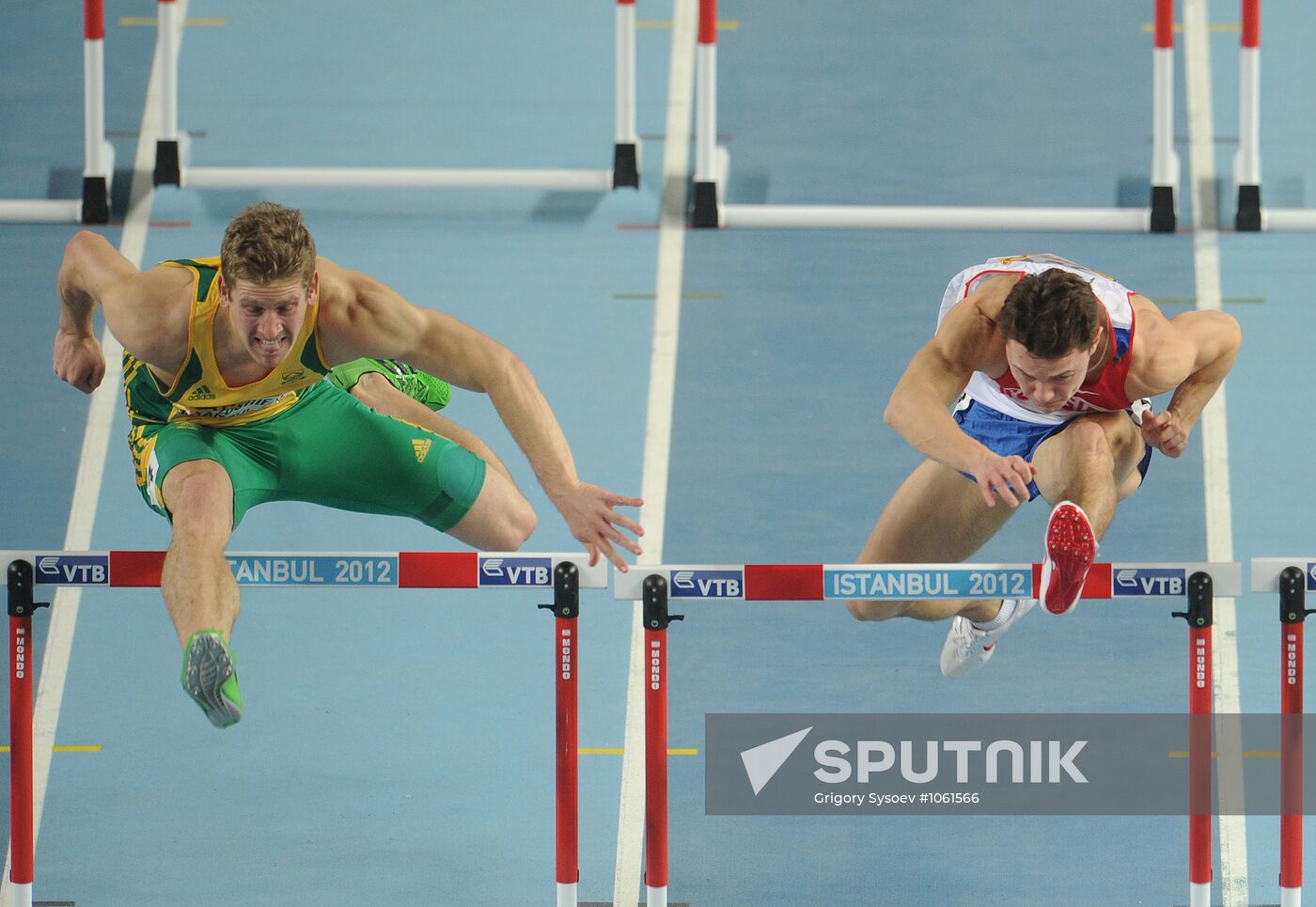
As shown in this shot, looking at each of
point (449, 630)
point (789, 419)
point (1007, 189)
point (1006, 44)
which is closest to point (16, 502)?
point (449, 630)

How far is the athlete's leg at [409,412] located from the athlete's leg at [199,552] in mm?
960

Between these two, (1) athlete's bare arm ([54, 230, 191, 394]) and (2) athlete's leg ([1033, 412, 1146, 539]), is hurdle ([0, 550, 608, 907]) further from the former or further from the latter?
(2) athlete's leg ([1033, 412, 1146, 539])

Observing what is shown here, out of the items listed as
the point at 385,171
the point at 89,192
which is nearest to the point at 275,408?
the point at 385,171

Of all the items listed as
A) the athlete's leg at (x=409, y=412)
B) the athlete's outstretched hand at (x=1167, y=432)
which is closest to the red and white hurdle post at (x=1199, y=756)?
the athlete's outstretched hand at (x=1167, y=432)

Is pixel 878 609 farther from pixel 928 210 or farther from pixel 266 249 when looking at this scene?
pixel 928 210

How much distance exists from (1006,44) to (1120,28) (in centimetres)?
57

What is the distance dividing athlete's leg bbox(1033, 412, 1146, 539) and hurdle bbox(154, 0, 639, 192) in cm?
405

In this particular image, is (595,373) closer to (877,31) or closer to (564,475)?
(877,31)

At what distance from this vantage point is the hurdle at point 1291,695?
20.9 ft

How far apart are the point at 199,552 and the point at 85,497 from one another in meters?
3.13

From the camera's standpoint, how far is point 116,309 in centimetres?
647

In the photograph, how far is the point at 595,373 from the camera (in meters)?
9.73

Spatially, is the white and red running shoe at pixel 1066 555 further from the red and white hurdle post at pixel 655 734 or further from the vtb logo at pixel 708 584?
the red and white hurdle post at pixel 655 734

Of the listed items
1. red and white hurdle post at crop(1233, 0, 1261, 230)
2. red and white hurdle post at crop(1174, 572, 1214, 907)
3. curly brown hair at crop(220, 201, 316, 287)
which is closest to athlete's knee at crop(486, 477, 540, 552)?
curly brown hair at crop(220, 201, 316, 287)
